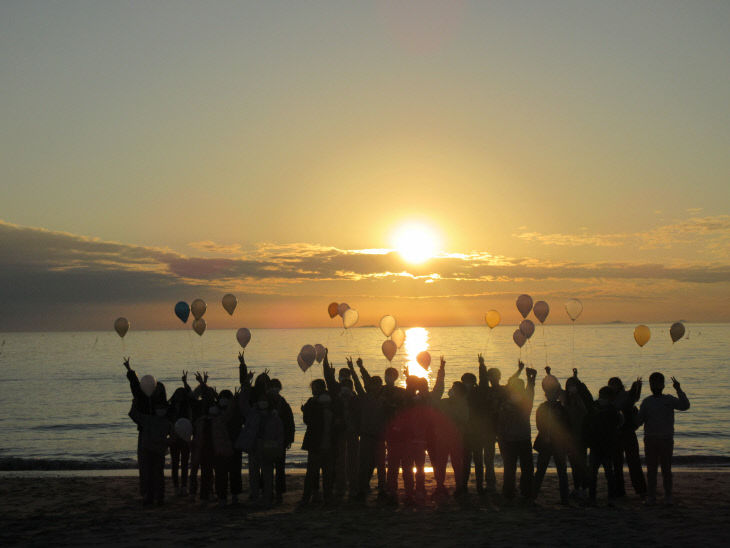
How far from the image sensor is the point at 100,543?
8898mm

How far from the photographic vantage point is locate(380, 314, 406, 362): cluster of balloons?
16.9m

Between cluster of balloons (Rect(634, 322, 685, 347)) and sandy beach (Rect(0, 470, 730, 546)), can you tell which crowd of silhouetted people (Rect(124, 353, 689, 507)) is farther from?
cluster of balloons (Rect(634, 322, 685, 347))

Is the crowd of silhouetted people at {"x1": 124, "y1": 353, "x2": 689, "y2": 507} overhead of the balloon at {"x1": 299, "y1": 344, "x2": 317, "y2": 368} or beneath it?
beneath

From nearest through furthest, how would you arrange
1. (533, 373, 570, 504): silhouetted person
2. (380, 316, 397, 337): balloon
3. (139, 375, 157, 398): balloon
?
1. (533, 373, 570, 504): silhouetted person
2. (139, 375, 157, 398): balloon
3. (380, 316, 397, 337): balloon

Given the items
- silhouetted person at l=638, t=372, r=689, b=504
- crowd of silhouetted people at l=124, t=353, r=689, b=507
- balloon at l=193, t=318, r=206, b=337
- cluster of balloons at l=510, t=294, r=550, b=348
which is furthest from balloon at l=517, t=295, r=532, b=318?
balloon at l=193, t=318, r=206, b=337

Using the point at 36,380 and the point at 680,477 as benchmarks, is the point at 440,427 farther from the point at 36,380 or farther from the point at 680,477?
the point at 36,380

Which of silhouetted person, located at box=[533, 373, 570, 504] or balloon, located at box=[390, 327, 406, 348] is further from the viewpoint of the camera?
balloon, located at box=[390, 327, 406, 348]

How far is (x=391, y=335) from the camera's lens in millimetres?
17828

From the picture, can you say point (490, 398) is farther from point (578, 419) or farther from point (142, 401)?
point (142, 401)

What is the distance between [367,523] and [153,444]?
3728mm

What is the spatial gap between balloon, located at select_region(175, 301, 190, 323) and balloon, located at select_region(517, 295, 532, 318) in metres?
8.41

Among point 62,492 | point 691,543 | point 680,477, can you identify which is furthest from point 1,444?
point 691,543

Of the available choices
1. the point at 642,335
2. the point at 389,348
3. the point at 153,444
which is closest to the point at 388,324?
the point at 389,348

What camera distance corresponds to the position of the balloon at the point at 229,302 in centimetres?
1842
